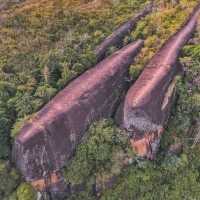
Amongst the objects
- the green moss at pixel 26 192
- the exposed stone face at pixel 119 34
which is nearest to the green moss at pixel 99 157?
the green moss at pixel 26 192

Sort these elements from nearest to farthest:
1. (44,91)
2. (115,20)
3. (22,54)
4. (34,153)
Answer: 1. (34,153)
2. (44,91)
3. (22,54)
4. (115,20)

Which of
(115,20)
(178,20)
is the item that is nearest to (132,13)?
(115,20)

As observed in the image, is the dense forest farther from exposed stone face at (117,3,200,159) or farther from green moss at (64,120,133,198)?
exposed stone face at (117,3,200,159)

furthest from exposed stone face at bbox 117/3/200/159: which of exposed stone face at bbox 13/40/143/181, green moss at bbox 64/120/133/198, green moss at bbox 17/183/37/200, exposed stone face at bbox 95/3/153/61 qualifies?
green moss at bbox 17/183/37/200

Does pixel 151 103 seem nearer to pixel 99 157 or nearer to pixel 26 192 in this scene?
pixel 99 157

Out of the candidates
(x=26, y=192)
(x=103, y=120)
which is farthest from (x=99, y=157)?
(x=26, y=192)

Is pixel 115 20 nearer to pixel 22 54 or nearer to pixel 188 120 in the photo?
pixel 22 54
